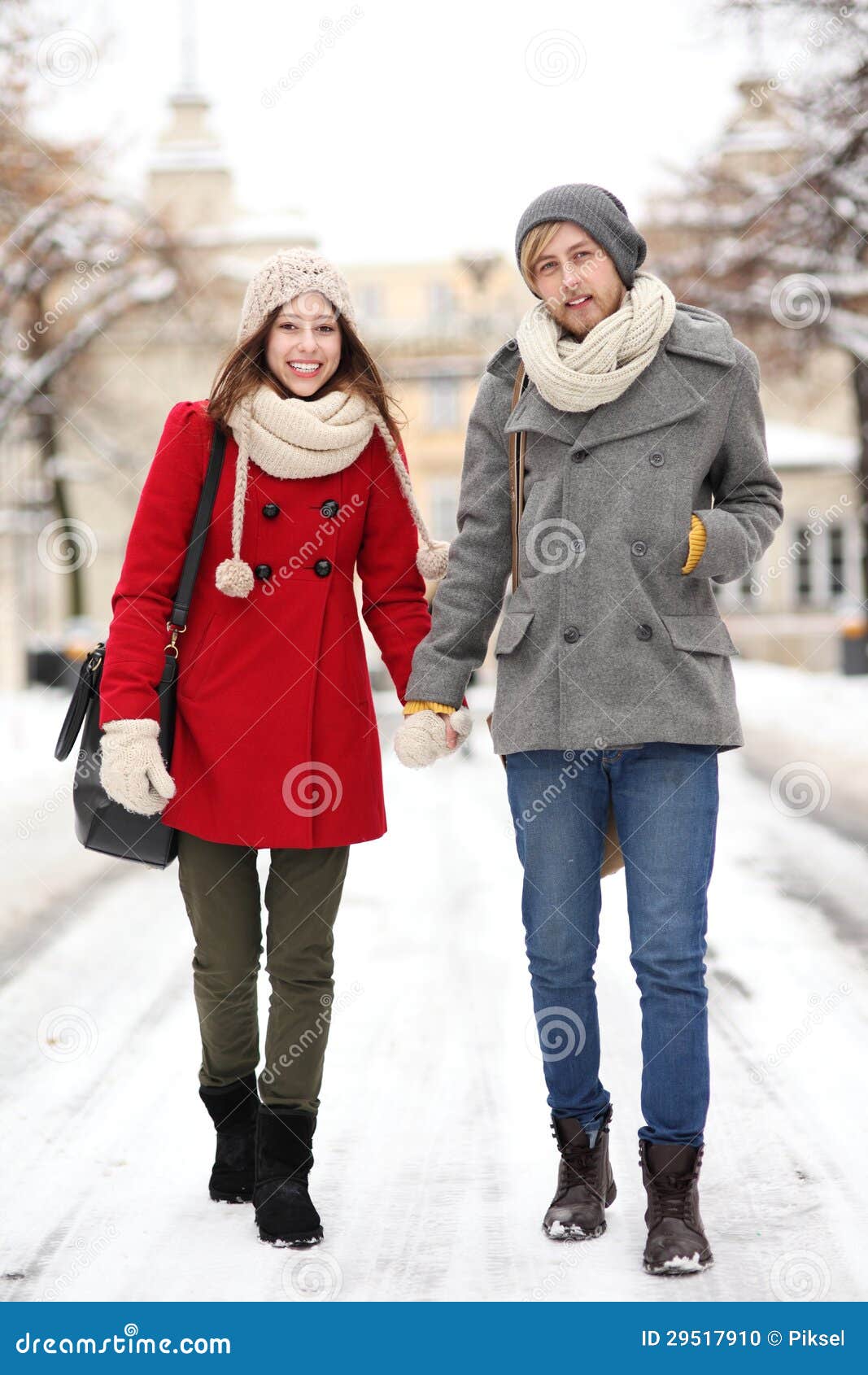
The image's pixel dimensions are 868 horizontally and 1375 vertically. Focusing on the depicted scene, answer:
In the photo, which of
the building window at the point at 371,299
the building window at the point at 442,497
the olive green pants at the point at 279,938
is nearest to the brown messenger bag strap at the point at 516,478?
the olive green pants at the point at 279,938

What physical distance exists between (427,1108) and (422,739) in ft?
3.92

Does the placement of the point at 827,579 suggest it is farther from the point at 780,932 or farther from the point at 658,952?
the point at 658,952

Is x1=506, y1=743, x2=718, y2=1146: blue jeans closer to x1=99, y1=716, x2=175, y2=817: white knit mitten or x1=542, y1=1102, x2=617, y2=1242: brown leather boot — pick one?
x1=542, y1=1102, x2=617, y2=1242: brown leather boot

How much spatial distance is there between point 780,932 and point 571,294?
11.4 ft

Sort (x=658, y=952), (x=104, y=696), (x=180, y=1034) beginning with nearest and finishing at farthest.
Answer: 1. (x=658, y=952)
2. (x=104, y=696)
3. (x=180, y=1034)

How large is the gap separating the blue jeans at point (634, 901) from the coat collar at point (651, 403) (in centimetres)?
66

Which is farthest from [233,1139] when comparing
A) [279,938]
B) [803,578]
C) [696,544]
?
[803,578]

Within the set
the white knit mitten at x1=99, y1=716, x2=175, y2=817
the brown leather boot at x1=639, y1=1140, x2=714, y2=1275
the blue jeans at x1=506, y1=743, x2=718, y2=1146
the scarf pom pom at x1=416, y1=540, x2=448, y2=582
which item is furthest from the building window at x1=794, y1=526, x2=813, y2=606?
the white knit mitten at x1=99, y1=716, x2=175, y2=817

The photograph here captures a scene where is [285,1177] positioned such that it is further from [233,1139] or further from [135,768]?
[135,768]

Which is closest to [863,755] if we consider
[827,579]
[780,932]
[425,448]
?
[780,932]

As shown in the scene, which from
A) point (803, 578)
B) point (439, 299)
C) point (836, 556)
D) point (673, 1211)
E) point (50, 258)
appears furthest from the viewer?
point (439, 299)

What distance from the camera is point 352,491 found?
129 inches

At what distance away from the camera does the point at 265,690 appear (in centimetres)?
313

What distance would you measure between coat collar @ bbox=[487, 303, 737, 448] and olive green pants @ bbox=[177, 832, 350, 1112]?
3.36 ft
